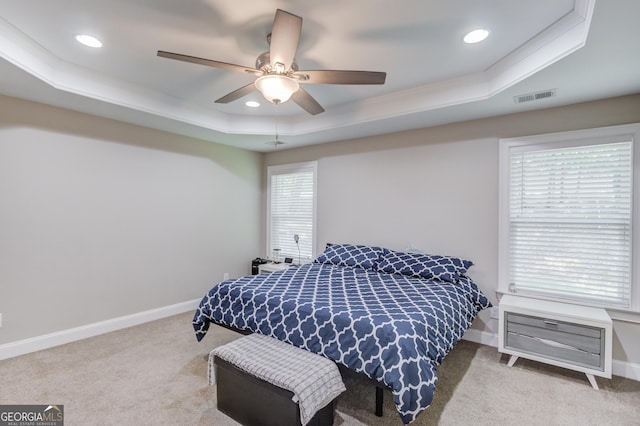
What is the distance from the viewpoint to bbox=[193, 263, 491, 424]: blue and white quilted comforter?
5.96 ft

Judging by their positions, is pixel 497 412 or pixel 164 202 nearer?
pixel 497 412

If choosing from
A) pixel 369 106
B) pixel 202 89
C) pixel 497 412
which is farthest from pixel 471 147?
pixel 202 89

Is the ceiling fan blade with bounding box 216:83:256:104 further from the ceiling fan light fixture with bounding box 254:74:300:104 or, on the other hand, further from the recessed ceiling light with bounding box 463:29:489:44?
the recessed ceiling light with bounding box 463:29:489:44

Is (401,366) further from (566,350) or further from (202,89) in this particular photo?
(202,89)

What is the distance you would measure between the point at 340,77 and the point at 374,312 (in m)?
1.65

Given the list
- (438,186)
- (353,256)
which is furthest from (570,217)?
(353,256)

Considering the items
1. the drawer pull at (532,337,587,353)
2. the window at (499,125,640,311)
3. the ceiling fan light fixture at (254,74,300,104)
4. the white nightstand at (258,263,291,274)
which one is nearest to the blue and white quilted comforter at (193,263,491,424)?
the drawer pull at (532,337,587,353)

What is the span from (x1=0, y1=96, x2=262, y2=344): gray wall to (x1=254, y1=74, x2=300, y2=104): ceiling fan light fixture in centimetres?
246

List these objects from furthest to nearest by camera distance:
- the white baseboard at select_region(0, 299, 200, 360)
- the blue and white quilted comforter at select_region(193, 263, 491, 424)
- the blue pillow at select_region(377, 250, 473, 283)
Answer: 1. the blue pillow at select_region(377, 250, 473, 283)
2. the white baseboard at select_region(0, 299, 200, 360)
3. the blue and white quilted comforter at select_region(193, 263, 491, 424)

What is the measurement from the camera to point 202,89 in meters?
3.28

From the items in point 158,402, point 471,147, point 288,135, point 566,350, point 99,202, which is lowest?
point 158,402

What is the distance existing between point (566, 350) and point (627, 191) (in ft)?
4.78

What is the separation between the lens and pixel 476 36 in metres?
2.27

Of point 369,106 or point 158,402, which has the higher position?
point 369,106
